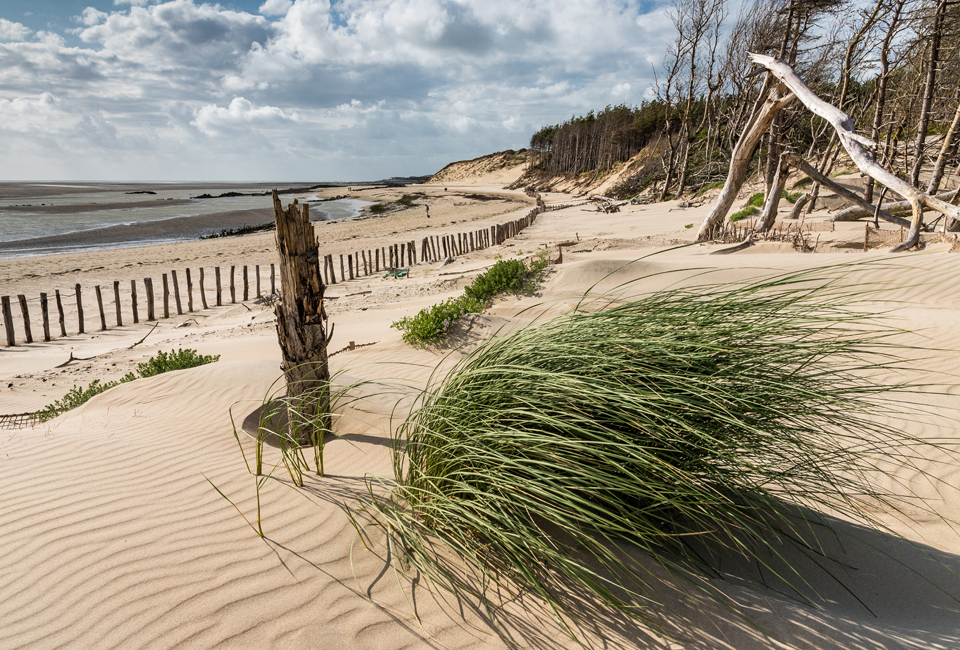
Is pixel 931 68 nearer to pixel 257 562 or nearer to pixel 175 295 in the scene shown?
pixel 257 562

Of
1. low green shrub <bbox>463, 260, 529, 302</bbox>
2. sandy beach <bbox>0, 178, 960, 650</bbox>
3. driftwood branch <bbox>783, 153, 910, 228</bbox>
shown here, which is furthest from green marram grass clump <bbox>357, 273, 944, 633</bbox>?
driftwood branch <bbox>783, 153, 910, 228</bbox>

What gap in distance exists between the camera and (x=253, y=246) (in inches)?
871

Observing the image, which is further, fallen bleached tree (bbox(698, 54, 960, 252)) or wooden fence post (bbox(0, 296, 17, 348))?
wooden fence post (bbox(0, 296, 17, 348))

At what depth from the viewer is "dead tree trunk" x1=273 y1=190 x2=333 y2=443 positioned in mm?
3396

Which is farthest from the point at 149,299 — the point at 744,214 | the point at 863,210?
the point at 863,210

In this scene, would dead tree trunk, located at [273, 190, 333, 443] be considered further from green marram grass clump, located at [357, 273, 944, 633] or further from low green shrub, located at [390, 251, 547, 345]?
low green shrub, located at [390, 251, 547, 345]

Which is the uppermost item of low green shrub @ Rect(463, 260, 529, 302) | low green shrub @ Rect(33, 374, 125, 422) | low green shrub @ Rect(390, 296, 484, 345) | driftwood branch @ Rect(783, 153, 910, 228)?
driftwood branch @ Rect(783, 153, 910, 228)

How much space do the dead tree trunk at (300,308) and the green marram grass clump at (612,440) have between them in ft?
4.82

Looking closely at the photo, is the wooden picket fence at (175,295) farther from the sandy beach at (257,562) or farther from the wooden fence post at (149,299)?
the sandy beach at (257,562)

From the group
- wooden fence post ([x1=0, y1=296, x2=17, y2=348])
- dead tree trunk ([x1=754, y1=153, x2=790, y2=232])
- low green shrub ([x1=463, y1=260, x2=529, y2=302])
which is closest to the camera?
low green shrub ([x1=463, y1=260, x2=529, y2=302])

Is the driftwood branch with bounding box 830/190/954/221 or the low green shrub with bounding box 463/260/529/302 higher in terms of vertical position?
the driftwood branch with bounding box 830/190/954/221

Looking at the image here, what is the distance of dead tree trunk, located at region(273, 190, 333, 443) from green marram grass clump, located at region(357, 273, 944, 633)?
147 cm

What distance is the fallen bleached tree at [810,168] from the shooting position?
22.8 ft

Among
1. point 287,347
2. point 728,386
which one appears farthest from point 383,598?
point 287,347
